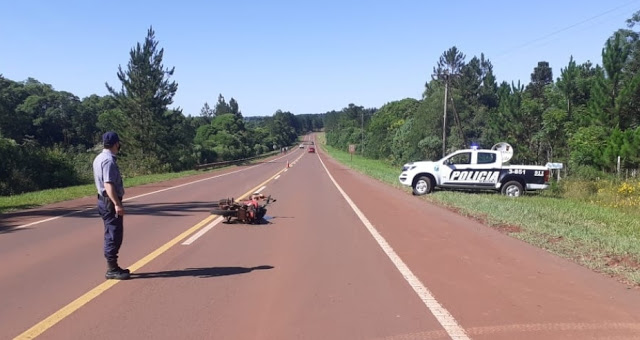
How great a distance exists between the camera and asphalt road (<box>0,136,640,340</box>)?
500cm

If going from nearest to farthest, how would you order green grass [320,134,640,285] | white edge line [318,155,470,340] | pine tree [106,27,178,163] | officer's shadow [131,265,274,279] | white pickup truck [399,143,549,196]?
white edge line [318,155,470,340] < officer's shadow [131,265,274,279] < green grass [320,134,640,285] < white pickup truck [399,143,549,196] < pine tree [106,27,178,163]

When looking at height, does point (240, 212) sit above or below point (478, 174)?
above

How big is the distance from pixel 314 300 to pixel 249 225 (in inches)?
240

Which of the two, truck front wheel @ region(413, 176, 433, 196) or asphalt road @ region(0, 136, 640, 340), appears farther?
truck front wheel @ region(413, 176, 433, 196)

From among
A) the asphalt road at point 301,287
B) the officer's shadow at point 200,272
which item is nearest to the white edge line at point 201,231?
the asphalt road at point 301,287

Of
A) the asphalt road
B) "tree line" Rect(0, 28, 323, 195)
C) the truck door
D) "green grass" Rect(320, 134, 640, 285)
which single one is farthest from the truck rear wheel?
"tree line" Rect(0, 28, 323, 195)

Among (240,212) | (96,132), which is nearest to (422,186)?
(240,212)

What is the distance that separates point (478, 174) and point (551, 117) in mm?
32889

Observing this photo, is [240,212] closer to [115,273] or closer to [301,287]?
[115,273]

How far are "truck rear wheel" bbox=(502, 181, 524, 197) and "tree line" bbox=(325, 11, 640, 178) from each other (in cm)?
1380

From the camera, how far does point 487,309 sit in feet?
18.5

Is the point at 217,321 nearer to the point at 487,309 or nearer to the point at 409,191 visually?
the point at 487,309

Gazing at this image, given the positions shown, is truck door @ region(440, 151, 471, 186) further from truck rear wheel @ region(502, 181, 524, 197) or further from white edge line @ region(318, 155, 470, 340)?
white edge line @ region(318, 155, 470, 340)

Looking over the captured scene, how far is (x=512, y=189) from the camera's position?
2023cm
